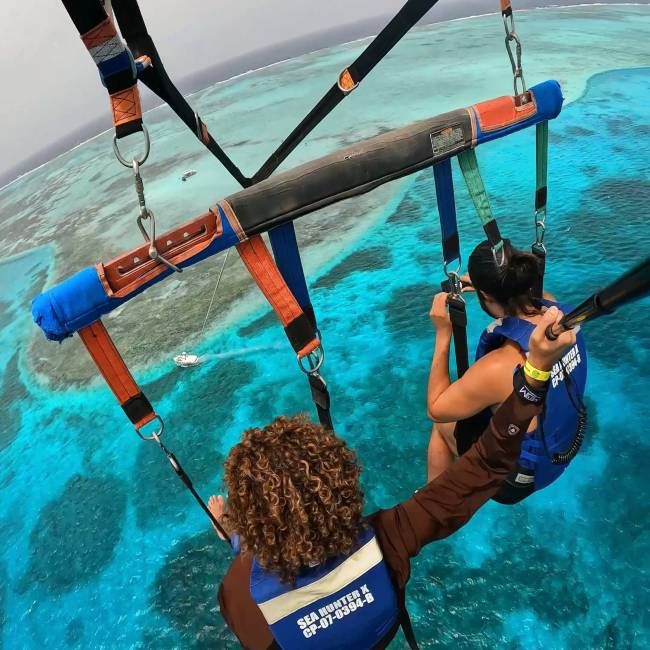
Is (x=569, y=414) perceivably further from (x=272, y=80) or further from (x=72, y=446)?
(x=272, y=80)

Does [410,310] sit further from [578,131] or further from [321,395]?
[578,131]

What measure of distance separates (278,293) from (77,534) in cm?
474

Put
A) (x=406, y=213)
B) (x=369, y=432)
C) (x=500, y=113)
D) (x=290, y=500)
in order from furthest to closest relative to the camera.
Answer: (x=406, y=213) < (x=369, y=432) < (x=500, y=113) < (x=290, y=500)

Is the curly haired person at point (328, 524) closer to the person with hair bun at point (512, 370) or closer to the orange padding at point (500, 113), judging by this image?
the person with hair bun at point (512, 370)

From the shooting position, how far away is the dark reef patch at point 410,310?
6293 millimetres

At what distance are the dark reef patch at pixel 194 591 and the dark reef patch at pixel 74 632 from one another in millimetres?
673

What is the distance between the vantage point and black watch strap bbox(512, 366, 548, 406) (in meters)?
1.44

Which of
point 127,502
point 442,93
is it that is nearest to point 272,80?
point 442,93

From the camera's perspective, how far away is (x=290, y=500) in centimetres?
132

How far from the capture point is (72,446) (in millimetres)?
6398

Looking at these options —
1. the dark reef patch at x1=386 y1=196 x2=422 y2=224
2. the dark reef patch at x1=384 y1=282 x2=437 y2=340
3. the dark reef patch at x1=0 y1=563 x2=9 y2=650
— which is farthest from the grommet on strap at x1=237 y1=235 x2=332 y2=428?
the dark reef patch at x1=386 y1=196 x2=422 y2=224

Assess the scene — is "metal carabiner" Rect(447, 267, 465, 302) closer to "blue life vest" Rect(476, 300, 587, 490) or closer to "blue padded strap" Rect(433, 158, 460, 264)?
"blue padded strap" Rect(433, 158, 460, 264)

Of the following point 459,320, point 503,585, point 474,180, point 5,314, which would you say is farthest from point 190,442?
point 5,314

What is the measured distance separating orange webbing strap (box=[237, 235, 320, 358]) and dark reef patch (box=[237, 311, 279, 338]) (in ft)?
18.6
